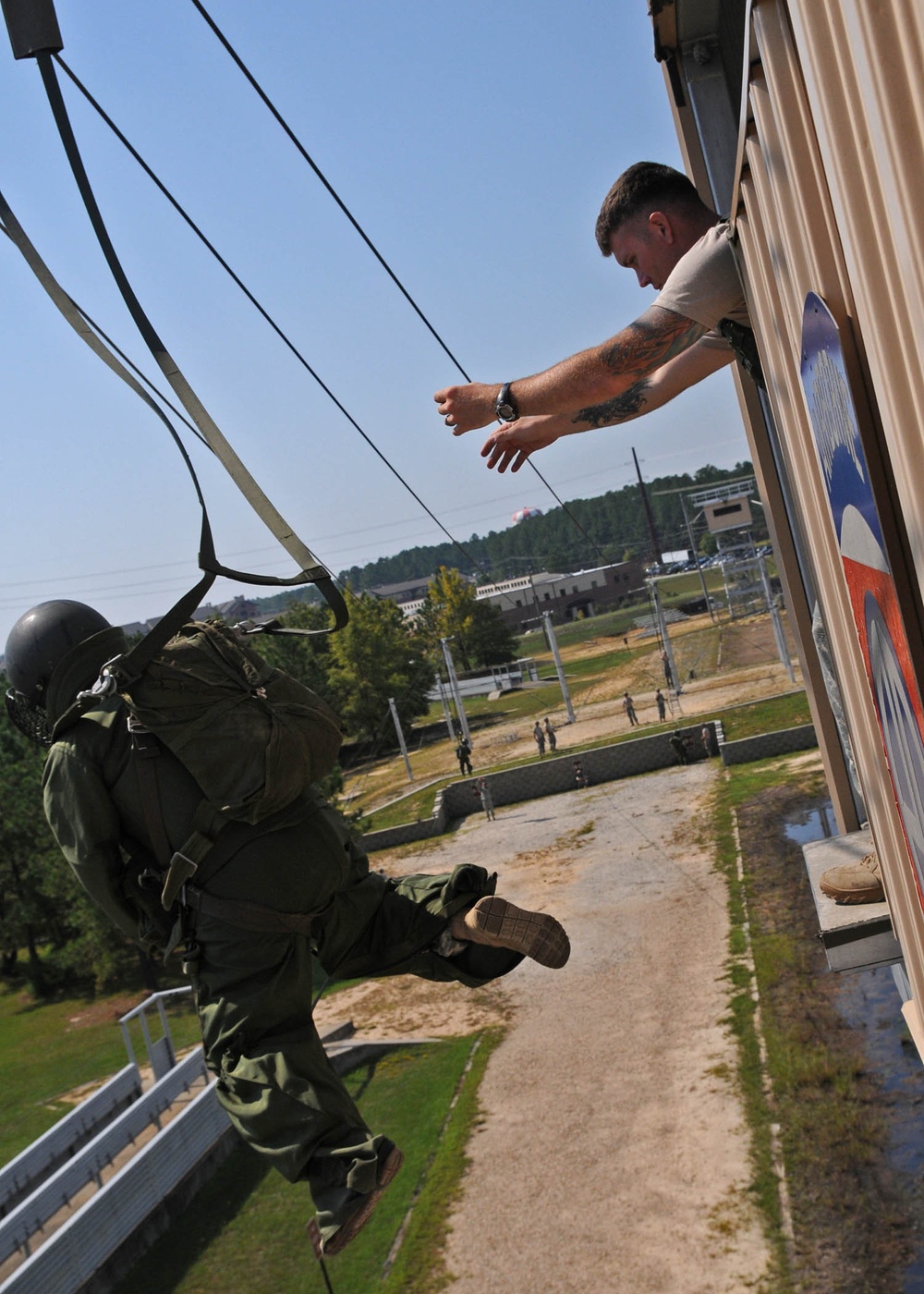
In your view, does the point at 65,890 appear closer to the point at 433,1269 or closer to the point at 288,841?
the point at 433,1269

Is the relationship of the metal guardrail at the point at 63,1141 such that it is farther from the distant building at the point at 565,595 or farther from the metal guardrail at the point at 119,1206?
the distant building at the point at 565,595

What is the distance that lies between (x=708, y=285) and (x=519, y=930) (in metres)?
2.02

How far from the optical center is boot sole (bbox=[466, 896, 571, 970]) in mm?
3941

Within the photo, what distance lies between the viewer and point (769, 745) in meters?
36.4

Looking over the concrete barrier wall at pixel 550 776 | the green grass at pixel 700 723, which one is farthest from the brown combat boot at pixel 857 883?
the concrete barrier wall at pixel 550 776

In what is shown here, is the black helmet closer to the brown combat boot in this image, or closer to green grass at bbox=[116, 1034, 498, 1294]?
the brown combat boot

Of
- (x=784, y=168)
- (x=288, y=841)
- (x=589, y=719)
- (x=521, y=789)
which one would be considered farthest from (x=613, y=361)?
(x=589, y=719)

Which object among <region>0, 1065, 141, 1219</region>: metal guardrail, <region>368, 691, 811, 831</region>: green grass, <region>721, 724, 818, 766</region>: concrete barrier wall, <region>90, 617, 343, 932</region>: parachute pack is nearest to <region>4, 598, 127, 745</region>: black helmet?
<region>90, 617, 343, 932</region>: parachute pack

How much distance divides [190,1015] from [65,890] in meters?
4.41

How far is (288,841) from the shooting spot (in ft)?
13.0

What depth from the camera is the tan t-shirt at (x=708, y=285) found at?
327 centimetres

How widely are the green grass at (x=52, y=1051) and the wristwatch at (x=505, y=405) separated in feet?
73.3

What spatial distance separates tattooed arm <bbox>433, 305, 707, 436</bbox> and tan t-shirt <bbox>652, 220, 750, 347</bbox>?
4cm

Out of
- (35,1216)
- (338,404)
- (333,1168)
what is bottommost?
(35,1216)
